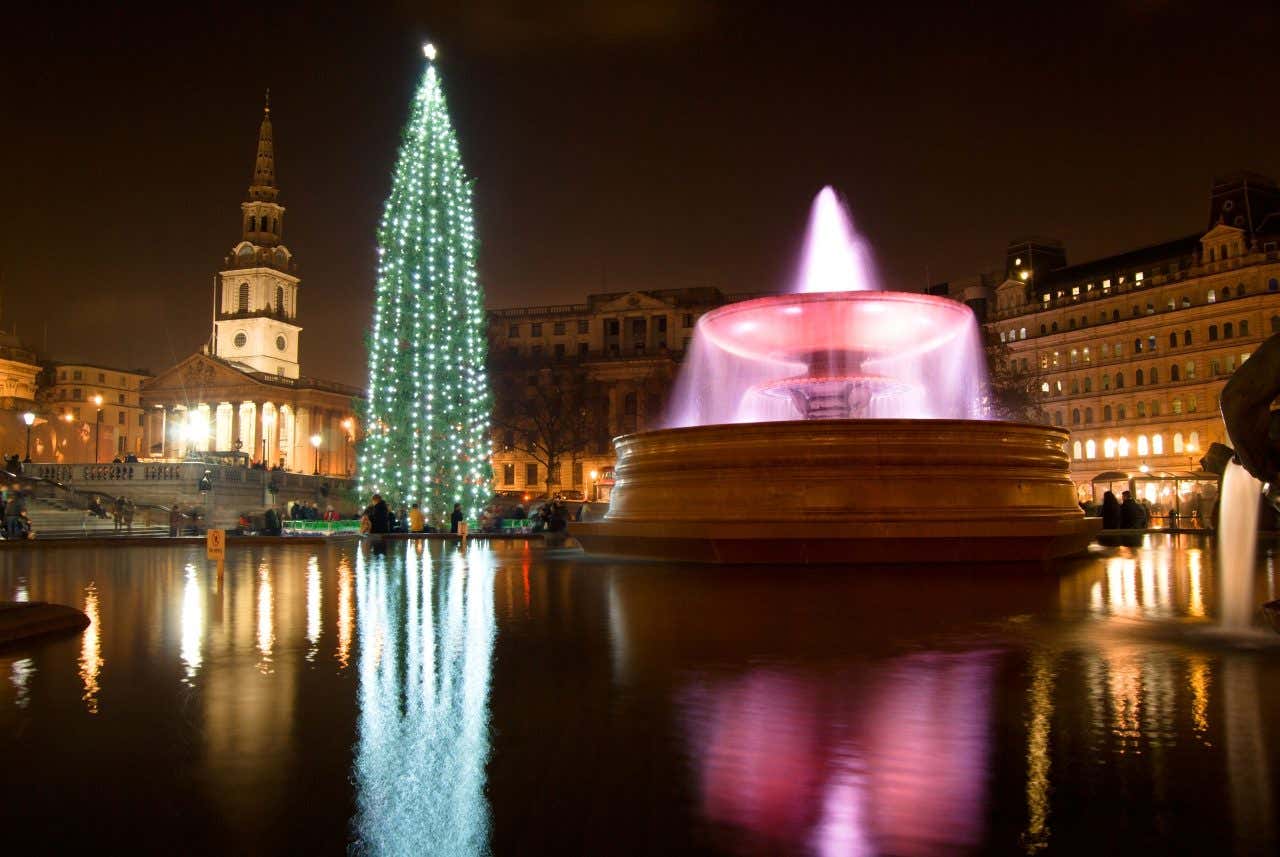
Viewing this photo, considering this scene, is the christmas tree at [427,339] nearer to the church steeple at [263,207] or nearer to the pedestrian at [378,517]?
the pedestrian at [378,517]

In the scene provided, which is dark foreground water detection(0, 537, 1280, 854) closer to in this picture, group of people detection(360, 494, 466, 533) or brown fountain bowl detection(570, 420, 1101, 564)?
brown fountain bowl detection(570, 420, 1101, 564)

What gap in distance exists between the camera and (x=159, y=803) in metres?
2.77

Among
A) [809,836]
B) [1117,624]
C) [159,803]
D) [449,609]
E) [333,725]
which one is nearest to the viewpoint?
[809,836]

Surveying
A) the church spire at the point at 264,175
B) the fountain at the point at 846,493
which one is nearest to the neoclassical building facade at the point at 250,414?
the church spire at the point at 264,175

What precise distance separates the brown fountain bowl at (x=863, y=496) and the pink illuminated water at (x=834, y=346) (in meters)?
0.95

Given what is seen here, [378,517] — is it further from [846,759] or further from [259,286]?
[259,286]

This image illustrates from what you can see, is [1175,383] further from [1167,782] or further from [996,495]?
[1167,782]

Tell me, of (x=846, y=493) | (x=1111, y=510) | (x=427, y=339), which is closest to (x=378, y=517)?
(x=427, y=339)

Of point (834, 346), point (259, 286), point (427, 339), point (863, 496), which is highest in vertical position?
point (259, 286)

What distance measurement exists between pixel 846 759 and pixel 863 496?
8.02 metres

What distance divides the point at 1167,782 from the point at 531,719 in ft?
6.47

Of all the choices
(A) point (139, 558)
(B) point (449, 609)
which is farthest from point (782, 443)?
(A) point (139, 558)

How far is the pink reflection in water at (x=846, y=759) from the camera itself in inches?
101

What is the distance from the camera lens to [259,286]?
350 feet
